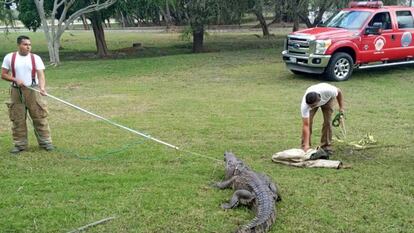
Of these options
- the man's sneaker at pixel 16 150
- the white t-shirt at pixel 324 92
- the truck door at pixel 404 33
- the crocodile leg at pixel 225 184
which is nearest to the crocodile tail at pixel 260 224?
the crocodile leg at pixel 225 184

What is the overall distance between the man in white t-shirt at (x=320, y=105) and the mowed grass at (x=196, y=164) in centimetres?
33

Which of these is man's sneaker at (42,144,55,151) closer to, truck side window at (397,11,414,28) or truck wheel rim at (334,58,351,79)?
truck wheel rim at (334,58,351,79)

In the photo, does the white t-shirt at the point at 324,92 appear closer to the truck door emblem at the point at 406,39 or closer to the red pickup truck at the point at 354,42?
the red pickup truck at the point at 354,42

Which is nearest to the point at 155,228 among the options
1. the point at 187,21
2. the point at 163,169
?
the point at 163,169

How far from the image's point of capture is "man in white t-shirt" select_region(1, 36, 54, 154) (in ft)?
24.1

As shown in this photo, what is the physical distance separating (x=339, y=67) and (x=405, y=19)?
9.63ft

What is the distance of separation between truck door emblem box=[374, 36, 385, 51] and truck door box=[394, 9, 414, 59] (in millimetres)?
638

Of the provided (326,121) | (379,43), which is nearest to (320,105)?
(326,121)

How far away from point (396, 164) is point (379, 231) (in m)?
2.27

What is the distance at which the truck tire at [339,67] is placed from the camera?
1447 cm

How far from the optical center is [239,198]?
555 centimetres

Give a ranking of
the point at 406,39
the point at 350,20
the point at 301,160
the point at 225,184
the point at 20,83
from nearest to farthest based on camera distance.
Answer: the point at 225,184 < the point at 301,160 < the point at 20,83 < the point at 350,20 < the point at 406,39

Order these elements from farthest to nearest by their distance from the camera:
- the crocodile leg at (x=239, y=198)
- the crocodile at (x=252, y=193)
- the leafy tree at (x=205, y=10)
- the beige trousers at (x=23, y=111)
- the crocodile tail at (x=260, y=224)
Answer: the leafy tree at (x=205, y=10) → the beige trousers at (x=23, y=111) → the crocodile leg at (x=239, y=198) → the crocodile at (x=252, y=193) → the crocodile tail at (x=260, y=224)

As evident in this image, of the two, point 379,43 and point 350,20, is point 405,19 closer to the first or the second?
point 379,43
